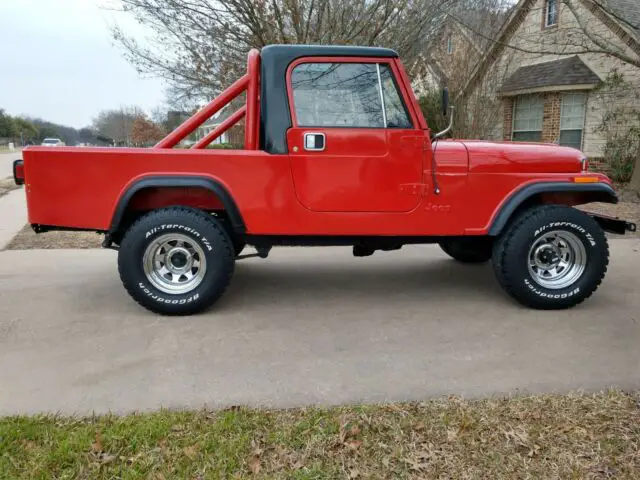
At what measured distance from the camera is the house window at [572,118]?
1318 cm

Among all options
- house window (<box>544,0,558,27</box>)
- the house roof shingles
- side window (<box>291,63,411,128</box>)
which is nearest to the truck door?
side window (<box>291,63,411,128</box>)

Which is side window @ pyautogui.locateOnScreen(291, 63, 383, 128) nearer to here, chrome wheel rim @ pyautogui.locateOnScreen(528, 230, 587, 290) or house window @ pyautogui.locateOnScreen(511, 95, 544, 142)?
chrome wheel rim @ pyautogui.locateOnScreen(528, 230, 587, 290)

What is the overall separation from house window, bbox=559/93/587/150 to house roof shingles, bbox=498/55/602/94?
1.58 feet

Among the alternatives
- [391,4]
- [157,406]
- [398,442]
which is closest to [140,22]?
[391,4]

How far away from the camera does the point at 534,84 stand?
13594mm

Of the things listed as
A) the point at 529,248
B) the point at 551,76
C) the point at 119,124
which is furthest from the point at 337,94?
the point at 119,124

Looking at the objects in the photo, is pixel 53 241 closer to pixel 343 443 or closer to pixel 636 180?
pixel 343 443

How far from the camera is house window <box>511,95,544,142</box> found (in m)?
14.0

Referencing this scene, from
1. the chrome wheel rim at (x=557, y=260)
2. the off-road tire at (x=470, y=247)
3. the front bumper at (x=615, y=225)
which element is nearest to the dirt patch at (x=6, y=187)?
the off-road tire at (x=470, y=247)

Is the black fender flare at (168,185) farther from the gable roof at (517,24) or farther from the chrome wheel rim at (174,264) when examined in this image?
the gable roof at (517,24)

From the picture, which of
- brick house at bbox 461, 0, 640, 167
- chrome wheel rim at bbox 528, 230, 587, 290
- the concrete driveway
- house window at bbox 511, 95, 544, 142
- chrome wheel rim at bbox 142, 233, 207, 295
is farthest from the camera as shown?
house window at bbox 511, 95, 544, 142

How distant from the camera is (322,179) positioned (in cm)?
375

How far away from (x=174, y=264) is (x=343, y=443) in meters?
2.26

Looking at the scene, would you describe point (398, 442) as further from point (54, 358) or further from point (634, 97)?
point (634, 97)
